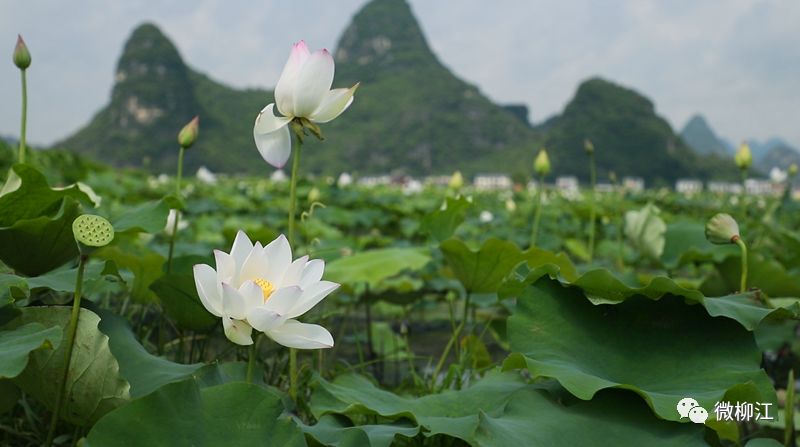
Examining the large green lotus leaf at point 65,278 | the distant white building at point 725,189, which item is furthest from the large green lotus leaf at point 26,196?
the distant white building at point 725,189

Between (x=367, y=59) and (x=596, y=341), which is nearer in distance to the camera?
(x=596, y=341)

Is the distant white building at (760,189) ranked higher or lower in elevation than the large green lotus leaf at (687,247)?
lower

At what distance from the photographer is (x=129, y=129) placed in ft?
180

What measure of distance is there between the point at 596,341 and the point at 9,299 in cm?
68

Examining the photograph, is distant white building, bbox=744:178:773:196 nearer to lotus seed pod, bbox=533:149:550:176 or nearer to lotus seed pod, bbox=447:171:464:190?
lotus seed pod, bbox=533:149:550:176

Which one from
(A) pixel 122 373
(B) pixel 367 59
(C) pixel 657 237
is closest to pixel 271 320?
(A) pixel 122 373

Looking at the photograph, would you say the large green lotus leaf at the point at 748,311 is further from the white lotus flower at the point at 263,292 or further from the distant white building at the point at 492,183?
the distant white building at the point at 492,183

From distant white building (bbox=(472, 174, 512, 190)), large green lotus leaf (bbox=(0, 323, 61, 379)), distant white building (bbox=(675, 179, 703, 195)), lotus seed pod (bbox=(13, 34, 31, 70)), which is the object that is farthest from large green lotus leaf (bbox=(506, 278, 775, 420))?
distant white building (bbox=(675, 179, 703, 195))

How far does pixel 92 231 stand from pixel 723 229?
2.88 feet

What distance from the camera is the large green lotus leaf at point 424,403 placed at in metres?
0.85

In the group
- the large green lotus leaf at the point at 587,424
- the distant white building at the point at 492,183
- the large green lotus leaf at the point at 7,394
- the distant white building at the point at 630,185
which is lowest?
the distant white building at the point at 492,183

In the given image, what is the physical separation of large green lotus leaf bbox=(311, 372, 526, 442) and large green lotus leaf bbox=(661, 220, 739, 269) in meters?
0.92

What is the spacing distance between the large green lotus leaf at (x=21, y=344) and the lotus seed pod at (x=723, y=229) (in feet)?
2.94

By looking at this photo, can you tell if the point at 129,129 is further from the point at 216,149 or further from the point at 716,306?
the point at 716,306
